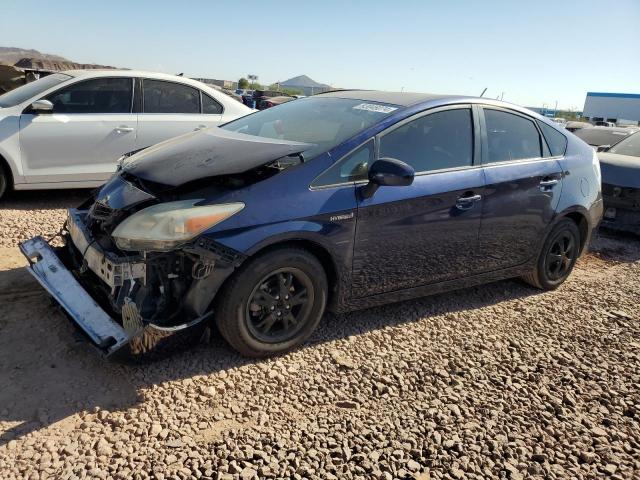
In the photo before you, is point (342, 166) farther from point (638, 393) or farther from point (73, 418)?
point (638, 393)

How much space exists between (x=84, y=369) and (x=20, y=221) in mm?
3232

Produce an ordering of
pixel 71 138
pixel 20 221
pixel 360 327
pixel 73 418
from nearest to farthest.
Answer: pixel 73 418 < pixel 360 327 < pixel 20 221 < pixel 71 138

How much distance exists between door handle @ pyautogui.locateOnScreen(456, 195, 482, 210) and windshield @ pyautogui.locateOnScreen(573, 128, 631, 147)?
909cm

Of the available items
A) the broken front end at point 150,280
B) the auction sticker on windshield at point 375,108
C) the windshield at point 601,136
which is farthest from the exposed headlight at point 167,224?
the windshield at point 601,136

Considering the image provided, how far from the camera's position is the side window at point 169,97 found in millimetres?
Answer: 6800

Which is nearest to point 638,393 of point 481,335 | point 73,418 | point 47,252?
point 481,335

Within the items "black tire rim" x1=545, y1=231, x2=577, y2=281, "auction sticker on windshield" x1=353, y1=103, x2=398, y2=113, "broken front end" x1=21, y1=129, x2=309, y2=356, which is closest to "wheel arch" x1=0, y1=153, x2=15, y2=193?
"broken front end" x1=21, y1=129, x2=309, y2=356

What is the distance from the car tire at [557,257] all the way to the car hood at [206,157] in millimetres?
2602

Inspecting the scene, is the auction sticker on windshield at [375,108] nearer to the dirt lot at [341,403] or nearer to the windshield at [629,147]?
the dirt lot at [341,403]

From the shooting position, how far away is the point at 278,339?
3.44 m

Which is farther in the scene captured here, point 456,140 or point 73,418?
point 456,140

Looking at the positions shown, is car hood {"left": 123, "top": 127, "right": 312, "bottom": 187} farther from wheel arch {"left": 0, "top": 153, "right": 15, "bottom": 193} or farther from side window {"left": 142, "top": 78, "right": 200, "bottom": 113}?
side window {"left": 142, "top": 78, "right": 200, "bottom": 113}

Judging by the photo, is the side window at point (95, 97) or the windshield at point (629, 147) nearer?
the side window at point (95, 97)

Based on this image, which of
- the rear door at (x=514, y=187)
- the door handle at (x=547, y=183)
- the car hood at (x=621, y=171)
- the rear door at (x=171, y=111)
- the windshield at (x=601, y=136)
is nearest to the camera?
the rear door at (x=514, y=187)
